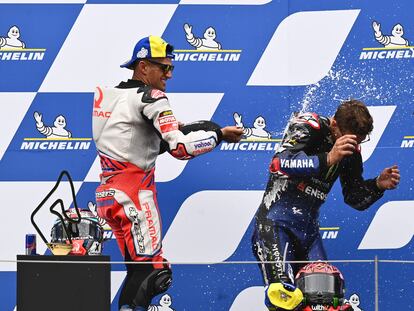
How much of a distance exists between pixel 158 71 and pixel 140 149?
38 cm

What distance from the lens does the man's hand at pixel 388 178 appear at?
226 inches

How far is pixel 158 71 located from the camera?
5.81 metres

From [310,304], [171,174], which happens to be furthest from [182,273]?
[310,304]

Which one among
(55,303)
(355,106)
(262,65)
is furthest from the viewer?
(262,65)

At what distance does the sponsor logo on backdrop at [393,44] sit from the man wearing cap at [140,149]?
1.08 m

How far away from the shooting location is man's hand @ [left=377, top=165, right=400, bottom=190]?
5734 millimetres

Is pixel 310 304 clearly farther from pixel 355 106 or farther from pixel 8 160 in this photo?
pixel 8 160

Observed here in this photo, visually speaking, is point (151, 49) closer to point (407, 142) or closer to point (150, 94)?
point (150, 94)

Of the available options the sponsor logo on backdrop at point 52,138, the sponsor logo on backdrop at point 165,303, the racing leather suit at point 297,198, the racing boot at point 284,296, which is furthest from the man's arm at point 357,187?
the sponsor logo on backdrop at point 52,138

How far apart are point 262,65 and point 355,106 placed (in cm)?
80

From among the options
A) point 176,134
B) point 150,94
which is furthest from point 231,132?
point 150,94

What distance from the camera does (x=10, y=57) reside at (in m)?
6.36

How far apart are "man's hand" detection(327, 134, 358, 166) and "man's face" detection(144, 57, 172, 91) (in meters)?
0.88

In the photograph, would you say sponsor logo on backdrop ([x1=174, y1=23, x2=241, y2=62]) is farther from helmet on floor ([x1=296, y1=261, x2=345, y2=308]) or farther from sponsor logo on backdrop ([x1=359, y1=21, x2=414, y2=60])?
helmet on floor ([x1=296, y1=261, x2=345, y2=308])
